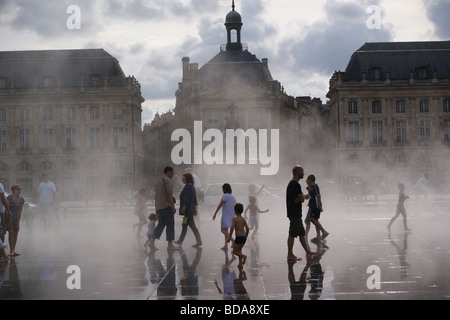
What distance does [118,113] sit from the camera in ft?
261

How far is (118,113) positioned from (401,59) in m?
35.5

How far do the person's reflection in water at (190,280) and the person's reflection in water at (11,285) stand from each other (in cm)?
231

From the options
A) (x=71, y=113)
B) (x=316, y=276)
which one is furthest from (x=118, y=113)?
(x=316, y=276)

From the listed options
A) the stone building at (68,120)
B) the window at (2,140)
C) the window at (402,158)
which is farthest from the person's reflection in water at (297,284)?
the window at (2,140)

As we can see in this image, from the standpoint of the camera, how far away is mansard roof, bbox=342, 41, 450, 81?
7838 centimetres

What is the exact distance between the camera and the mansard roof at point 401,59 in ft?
257

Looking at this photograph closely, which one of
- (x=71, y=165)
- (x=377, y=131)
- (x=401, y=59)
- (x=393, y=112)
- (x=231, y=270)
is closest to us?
(x=231, y=270)

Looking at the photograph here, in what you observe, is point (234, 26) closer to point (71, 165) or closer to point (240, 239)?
point (71, 165)

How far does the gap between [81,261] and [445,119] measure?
72843 mm

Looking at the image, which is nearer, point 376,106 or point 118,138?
point 118,138

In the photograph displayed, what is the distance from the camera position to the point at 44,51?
3120 inches

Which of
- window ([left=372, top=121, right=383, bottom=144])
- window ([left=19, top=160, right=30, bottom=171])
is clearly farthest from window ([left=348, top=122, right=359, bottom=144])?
window ([left=19, top=160, right=30, bottom=171])

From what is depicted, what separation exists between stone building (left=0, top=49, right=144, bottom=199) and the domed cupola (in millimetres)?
18921
